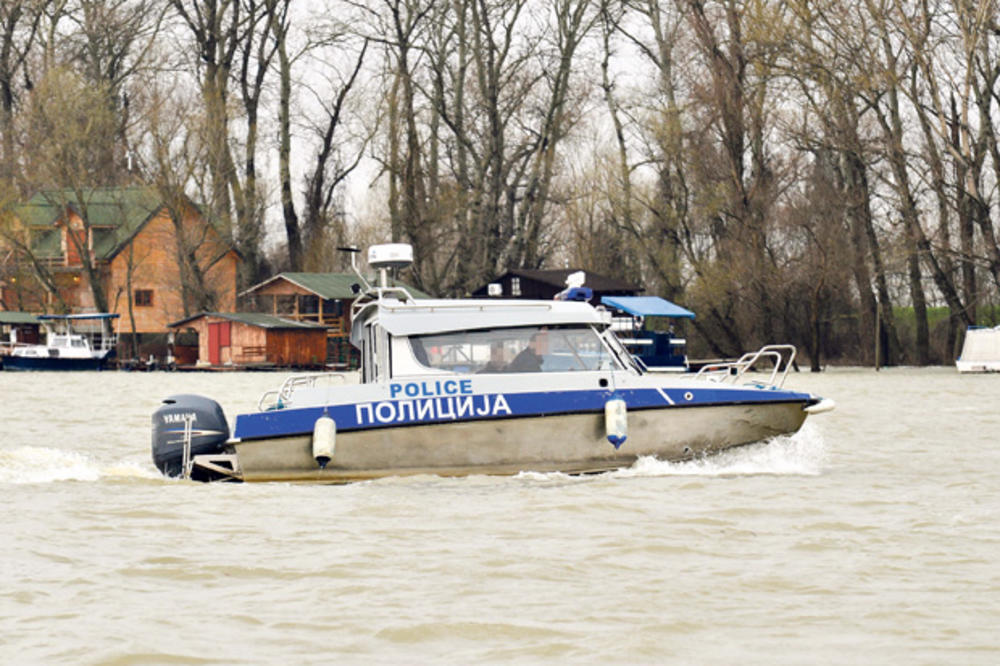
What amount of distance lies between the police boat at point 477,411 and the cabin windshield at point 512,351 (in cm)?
1

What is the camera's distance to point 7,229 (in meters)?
66.1

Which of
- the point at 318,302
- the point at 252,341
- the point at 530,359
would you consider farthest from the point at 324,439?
the point at 318,302

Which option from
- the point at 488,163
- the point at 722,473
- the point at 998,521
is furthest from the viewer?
the point at 488,163

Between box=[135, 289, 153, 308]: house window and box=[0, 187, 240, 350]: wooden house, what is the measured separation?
0.05 m

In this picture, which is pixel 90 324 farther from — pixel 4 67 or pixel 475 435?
pixel 475 435

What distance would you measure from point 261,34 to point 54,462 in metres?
56.1

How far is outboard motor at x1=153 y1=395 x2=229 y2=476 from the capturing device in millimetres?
14609

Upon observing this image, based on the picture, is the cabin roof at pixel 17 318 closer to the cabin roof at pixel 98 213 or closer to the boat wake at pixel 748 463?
the cabin roof at pixel 98 213

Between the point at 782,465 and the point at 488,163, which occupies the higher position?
the point at 488,163

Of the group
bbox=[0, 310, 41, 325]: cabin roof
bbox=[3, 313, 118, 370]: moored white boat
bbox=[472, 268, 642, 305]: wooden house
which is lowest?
bbox=[3, 313, 118, 370]: moored white boat

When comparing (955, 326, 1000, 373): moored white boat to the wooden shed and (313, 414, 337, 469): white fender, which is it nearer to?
the wooden shed

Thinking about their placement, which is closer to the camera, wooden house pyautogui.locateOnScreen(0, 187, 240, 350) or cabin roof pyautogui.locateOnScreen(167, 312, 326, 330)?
cabin roof pyautogui.locateOnScreen(167, 312, 326, 330)

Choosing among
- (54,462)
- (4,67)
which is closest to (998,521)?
(54,462)

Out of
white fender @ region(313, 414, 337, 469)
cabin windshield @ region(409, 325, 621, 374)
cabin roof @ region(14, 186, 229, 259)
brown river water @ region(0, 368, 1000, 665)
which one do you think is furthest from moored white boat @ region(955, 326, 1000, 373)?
white fender @ region(313, 414, 337, 469)
